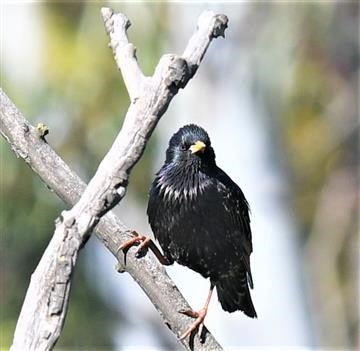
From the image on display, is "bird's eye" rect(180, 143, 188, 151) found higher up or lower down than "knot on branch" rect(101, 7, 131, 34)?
higher up

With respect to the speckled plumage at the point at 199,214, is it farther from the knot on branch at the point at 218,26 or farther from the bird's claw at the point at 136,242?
the knot on branch at the point at 218,26

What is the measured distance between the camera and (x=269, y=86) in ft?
34.5

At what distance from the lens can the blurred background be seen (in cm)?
952

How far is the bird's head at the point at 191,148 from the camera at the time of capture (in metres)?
5.18

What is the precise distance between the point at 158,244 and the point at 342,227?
8822mm

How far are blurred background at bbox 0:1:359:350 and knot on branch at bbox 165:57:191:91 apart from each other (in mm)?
5889

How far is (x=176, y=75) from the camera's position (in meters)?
2.98

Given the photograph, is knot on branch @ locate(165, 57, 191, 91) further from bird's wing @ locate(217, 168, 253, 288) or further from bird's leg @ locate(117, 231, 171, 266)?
bird's wing @ locate(217, 168, 253, 288)

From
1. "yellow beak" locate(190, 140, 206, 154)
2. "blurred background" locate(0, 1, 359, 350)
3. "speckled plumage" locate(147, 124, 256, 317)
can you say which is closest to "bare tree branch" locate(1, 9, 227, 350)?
"speckled plumage" locate(147, 124, 256, 317)

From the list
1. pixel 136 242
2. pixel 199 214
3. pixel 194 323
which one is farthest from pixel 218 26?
pixel 199 214

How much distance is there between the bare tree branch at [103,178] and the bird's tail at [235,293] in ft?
5.68

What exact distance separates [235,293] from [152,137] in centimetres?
501

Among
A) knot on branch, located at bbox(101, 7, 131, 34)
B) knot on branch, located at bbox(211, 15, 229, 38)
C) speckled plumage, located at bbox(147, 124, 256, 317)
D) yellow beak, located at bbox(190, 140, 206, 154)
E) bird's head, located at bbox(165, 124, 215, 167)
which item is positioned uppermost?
bird's head, located at bbox(165, 124, 215, 167)

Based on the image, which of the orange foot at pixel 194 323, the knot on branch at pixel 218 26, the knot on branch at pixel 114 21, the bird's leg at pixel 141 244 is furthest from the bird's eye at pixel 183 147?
the knot on branch at pixel 218 26
